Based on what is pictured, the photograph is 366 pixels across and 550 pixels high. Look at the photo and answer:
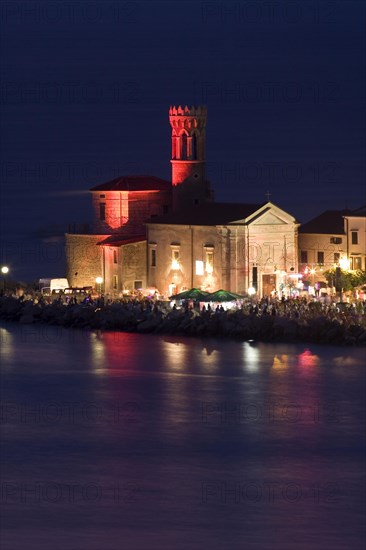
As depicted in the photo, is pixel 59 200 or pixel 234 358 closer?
pixel 234 358

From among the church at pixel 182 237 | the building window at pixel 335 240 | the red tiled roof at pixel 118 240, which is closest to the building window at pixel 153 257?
the church at pixel 182 237

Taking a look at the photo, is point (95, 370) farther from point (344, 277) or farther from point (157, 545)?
point (157, 545)

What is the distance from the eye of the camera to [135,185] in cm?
4900

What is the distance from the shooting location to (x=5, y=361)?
142 ft

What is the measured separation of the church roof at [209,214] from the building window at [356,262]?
2.24m

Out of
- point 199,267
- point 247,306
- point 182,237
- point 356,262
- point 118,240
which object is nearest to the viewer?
point 247,306

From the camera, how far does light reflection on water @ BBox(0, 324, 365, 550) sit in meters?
30.1

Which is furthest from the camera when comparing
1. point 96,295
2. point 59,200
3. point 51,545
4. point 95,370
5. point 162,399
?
point 59,200

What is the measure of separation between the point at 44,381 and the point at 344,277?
25.6 feet

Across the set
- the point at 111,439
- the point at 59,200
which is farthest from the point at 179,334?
the point at 59,200

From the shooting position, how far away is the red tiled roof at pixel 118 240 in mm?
47812

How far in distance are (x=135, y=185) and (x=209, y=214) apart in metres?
2.53

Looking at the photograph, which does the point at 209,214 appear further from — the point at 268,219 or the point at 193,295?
the point at 193,295

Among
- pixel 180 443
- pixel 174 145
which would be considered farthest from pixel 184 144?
pixel 180 443
